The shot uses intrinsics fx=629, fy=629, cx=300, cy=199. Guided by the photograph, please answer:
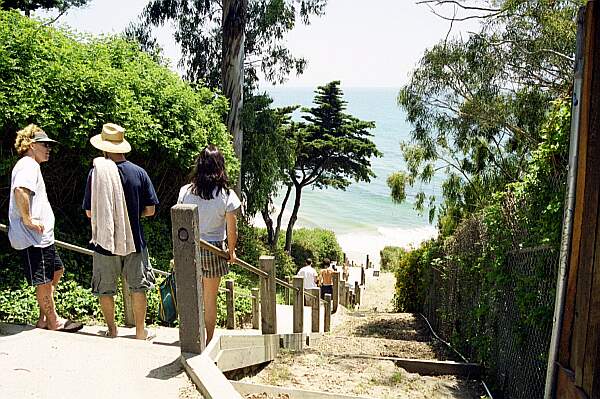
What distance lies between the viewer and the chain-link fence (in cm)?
450

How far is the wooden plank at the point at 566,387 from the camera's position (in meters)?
2.62

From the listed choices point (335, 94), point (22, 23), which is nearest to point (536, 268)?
point (22, 23)

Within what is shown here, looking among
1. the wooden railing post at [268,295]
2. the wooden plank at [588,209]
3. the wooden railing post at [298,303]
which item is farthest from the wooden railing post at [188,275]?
the wooden railing post at [298,303]

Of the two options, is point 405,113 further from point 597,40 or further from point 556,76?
point 597,40

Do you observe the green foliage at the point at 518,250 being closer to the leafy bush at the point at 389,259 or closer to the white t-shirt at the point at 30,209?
the white t-shirt at the point at 30,209

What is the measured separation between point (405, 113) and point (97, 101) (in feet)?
31.3

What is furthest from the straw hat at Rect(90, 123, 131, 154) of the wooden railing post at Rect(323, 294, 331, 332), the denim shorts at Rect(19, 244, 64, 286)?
the wooden railing post at Rect(323, 294, 331, 332)

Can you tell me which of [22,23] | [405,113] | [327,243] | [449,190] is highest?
[22,23]

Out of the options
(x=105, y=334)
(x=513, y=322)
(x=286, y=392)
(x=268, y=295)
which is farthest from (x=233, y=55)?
(x=286, y=392)

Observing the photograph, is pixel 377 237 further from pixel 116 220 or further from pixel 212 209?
pixel 116 220

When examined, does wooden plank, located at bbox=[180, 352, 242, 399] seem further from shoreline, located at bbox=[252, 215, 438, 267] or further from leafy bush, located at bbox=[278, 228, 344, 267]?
shoreline, located at bbox=[252, 215, 438, 267]

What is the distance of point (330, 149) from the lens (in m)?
36.0

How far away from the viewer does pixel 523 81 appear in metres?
13.6

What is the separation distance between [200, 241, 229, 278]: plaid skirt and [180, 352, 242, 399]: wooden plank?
741 mm
